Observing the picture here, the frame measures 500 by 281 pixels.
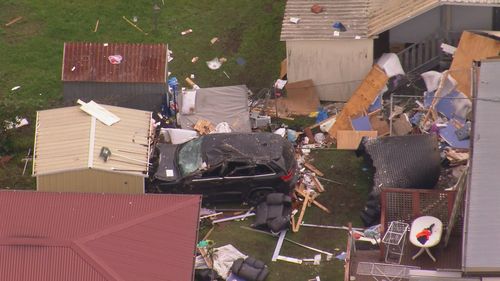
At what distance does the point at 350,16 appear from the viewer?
37.7 meters

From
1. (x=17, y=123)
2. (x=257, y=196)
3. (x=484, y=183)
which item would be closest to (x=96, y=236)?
(x=257, y=196)

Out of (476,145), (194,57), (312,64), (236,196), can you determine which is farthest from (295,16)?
(476,145)

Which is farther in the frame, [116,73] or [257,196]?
[116,73]

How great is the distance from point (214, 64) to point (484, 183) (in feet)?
43.7

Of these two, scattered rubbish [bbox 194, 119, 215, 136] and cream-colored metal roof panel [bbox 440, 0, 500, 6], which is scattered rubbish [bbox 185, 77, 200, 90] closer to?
scattered rubbish [bbox 194, 119, 215, 136]

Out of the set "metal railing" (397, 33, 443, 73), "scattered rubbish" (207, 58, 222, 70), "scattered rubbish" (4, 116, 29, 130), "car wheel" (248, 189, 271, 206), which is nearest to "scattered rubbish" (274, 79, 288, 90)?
"scattered rubbish" (207, 58, 222, 70)

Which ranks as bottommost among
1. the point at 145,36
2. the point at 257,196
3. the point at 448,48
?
the point at 257,196

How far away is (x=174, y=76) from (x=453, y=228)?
12.6m

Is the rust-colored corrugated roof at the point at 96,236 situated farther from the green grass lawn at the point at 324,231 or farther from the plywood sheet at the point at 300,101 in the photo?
the plywood sheet at the point at 300,101

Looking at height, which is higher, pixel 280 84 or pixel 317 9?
pixel 317 9

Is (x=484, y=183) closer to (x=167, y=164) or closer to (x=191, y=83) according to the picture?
(x=167, y=164)

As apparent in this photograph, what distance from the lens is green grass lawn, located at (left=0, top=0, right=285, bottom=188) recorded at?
3941 cm

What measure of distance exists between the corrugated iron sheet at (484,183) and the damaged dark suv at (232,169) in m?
6.34

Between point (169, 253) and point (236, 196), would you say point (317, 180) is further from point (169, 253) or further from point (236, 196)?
point (169, 253)
